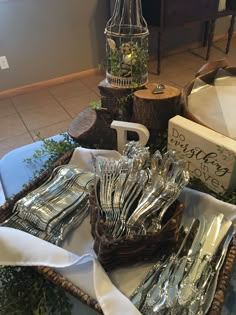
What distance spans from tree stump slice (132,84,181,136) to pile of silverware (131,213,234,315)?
0.27 metres

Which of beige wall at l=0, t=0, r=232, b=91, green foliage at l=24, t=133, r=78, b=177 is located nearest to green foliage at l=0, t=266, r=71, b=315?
green foliage at l=24, t=133, r=78, b=177

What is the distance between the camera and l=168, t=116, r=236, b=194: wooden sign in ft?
2.09

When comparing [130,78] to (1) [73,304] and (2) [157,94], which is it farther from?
(1) [73,304]

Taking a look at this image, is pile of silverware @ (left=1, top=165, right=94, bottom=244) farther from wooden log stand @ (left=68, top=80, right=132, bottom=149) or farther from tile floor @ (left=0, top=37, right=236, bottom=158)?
tile floor @ (left=0, top=37, right=236, bottom=158)

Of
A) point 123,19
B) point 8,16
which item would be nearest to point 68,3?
point 8,16

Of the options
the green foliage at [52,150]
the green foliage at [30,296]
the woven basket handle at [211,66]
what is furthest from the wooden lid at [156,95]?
the green foliage at [30,296]

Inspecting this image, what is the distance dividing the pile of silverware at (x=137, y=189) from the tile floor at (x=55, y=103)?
1.41 metres

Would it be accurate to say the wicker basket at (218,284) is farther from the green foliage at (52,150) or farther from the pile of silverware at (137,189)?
the green foliage at (52,150)

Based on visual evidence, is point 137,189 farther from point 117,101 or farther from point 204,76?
point 204,76

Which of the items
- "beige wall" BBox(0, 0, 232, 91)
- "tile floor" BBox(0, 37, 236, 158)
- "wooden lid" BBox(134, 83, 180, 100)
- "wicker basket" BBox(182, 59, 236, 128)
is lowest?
Answer: "tile floor" BBox(0, 37, 236, 158)

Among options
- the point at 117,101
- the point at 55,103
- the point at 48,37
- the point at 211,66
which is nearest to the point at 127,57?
the point at 117,101

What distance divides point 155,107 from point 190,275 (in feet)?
1.27

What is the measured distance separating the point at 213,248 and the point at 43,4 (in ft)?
7.27

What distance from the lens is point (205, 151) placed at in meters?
0.67
